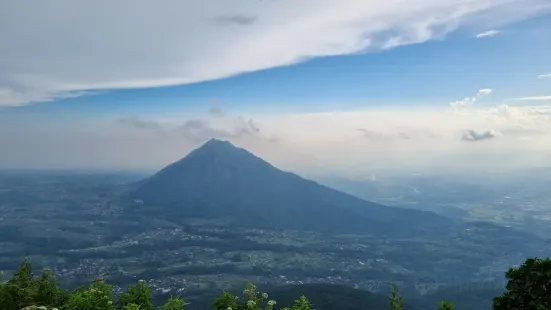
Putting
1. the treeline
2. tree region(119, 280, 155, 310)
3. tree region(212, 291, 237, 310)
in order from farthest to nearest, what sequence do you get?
tree region(119, 280, 155, 310)
tree region(212, 291, 237, 310)
the treeline

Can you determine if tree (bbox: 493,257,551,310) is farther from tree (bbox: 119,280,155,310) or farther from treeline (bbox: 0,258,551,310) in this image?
tree (bbox: 119,280,155,310)

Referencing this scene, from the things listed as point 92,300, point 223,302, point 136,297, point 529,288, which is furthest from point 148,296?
point 529,288

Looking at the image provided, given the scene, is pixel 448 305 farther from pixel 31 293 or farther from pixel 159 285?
pixel 159 285

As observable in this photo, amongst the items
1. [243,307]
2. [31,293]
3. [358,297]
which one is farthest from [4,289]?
[358,297]

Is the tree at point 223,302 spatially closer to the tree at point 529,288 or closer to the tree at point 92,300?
the tree at point 92,300

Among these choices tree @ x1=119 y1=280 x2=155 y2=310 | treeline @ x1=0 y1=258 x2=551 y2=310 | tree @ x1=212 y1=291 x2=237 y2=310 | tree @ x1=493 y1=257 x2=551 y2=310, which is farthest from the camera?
tree @ x1=119 y1=280 x2=155 y2=310

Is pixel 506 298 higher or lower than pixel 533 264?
lower

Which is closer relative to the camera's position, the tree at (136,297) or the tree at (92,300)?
the tree at (92,300)

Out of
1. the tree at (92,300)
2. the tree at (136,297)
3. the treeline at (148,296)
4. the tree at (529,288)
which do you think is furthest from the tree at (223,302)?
the tree at (529,288)

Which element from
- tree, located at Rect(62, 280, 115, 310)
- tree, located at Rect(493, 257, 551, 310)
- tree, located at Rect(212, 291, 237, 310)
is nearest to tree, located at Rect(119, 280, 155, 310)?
tree, located at Rect(62, 280, 115, 310)
